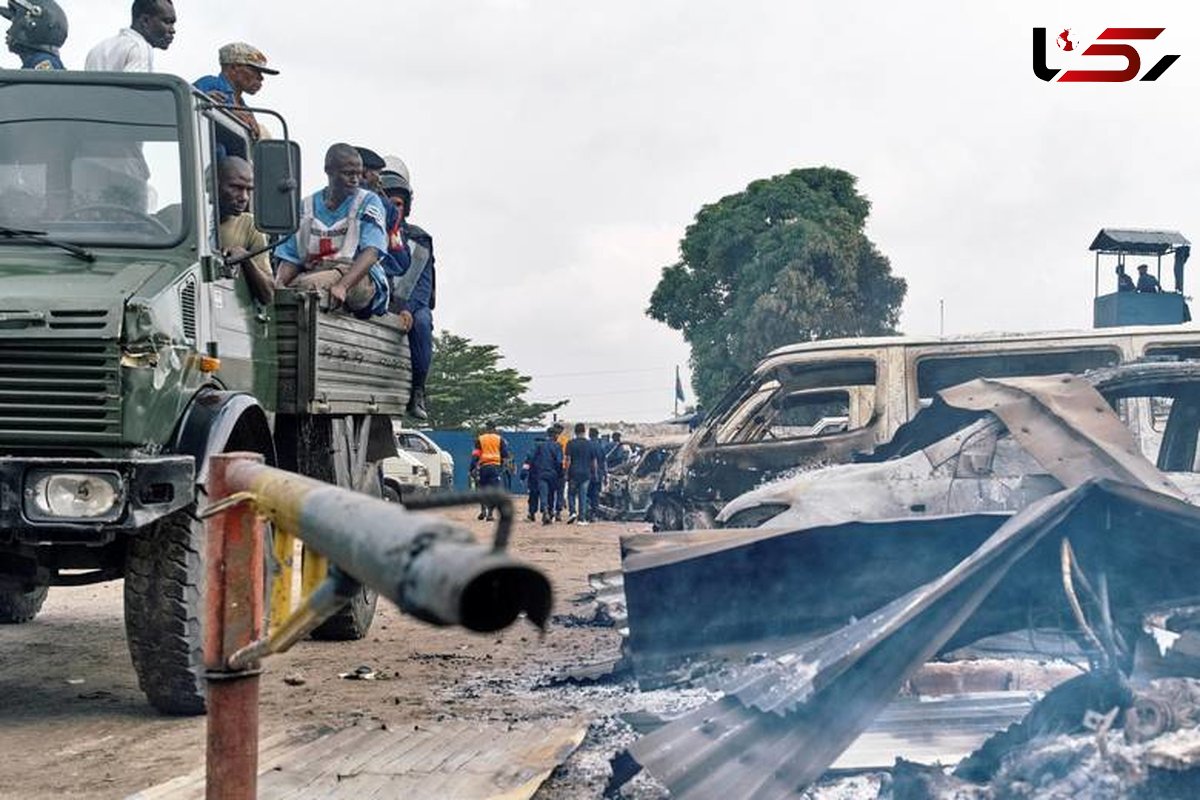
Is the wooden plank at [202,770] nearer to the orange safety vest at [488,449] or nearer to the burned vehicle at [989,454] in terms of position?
the burned vehicle at [989,454]

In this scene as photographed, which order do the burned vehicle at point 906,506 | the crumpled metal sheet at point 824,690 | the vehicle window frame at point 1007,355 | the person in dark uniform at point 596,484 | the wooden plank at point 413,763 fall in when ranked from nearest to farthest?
1. the crumpled metal sheet at point 824,690
2. the wooden plank at point 413,763
3. the burned vehicle at point 906,506
4. the vehicle window frame at point 1007,355
5. the person in dark uniform at point 596,484

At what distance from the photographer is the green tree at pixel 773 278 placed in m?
35.0

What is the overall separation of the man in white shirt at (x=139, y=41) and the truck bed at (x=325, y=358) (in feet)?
4.23

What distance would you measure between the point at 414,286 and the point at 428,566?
7.86 meters

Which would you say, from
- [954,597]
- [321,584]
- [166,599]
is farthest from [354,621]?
[321,584]

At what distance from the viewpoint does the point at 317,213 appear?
7.55m

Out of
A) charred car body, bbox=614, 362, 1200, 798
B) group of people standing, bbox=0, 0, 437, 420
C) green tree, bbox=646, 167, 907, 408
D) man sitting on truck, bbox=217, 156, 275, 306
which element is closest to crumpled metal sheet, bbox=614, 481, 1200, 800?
charred car body, bbox=614, 362, 1200, 798

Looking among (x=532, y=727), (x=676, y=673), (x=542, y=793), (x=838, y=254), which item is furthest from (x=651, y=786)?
(x=838, y=254)

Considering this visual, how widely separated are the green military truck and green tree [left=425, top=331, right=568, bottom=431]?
3750 centimetres

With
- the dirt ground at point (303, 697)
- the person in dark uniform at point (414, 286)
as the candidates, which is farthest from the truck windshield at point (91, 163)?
the person in dark uniform at point (414, 286)

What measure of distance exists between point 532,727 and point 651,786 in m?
1.17

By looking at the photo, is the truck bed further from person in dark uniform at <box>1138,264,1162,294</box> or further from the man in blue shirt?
person in dark uniform at <box>1138,264,1162,294</box>

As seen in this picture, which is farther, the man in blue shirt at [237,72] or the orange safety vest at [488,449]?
the orange safety vest at [488,449]

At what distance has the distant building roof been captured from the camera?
23359mm
